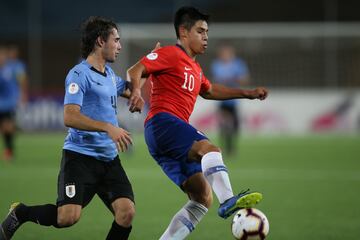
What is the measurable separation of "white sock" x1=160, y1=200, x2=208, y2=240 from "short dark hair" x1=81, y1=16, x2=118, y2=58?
157cm

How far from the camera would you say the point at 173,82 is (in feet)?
22.1

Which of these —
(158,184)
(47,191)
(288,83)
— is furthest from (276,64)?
(47,191)

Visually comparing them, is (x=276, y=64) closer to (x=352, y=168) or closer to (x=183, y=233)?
(x=352, y=168)

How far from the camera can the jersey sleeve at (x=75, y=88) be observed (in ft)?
19.5

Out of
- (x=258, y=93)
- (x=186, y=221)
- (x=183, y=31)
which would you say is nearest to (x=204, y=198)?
(x=186, y=221)

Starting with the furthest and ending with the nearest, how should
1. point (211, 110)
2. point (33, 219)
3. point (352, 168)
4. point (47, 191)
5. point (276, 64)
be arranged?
point (276, 64) → point (211, 110) → point (352, 168) → point (47, 191) → point (33, 219)

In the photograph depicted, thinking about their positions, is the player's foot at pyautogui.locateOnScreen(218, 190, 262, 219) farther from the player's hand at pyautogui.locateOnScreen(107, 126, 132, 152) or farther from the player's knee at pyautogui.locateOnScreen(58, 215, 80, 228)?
the player's knee at pyautogui.locateOnScreen(58, 215, 80, 228)

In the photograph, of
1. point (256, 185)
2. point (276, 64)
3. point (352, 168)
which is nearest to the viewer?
point (256, 185)

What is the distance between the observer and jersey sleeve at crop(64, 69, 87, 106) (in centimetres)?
593

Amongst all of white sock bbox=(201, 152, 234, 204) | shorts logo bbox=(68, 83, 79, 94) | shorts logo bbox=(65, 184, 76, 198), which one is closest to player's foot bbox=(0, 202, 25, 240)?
shorts logo bbox=(65, 184, 76, 198)

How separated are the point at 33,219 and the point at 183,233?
4.14ft

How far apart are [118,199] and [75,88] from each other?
38.8 inches

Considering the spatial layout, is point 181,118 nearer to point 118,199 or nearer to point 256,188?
point 118,199

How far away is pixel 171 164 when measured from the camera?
659cm
